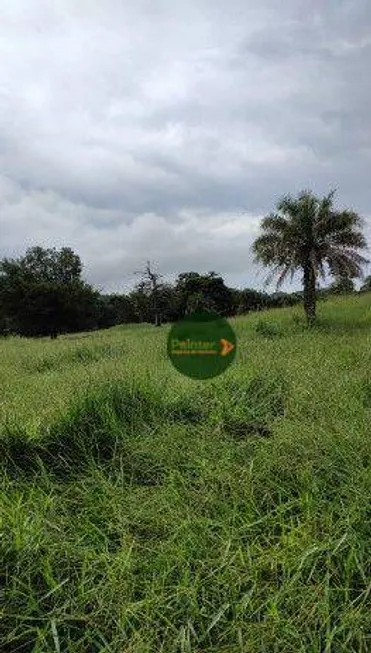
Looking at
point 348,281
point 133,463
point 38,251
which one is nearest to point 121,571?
point 133,463

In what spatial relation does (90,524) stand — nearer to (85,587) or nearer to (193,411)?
(85,587)

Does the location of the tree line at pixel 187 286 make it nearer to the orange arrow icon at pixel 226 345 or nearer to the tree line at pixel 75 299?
the tree line at pixel 75 299

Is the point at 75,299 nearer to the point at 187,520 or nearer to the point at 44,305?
the point at 44,305

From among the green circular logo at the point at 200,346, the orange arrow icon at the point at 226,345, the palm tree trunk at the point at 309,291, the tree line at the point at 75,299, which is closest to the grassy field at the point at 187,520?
the green circular logo at the point at 200,346

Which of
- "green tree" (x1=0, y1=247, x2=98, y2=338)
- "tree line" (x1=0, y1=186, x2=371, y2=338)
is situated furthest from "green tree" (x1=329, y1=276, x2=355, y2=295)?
"green tree" (x1=0, y1=247, x2=98, y2=338)

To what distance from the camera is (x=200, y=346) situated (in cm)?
827

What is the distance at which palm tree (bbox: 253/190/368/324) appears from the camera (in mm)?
18156

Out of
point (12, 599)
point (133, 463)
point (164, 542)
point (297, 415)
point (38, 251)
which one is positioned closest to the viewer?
point (12, 599)

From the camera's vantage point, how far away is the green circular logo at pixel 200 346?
25.9ft

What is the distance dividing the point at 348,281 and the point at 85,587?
1630 cm

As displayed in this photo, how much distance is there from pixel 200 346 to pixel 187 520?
464 centimetres

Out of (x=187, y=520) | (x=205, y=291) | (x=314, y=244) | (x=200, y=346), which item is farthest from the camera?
(x=205, y=291)

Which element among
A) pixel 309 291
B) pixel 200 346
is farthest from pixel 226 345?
pixel 309 291

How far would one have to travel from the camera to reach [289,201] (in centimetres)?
1894
